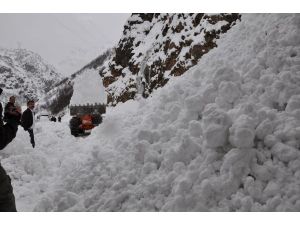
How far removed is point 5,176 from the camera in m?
3.24

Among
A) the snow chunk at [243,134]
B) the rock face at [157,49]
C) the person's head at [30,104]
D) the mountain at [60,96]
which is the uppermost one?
the rock face at [157,49]

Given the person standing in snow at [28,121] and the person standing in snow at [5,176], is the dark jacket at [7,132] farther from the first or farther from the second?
the person standing in snow at [28,121]

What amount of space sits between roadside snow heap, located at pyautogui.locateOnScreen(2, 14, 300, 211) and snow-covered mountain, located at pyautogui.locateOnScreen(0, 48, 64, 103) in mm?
1375

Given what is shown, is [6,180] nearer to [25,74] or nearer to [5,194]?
[5,194]

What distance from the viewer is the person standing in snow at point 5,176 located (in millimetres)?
3080

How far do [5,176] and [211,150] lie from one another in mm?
2215

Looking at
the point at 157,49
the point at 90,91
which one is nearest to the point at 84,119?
Result: the point at 90,91

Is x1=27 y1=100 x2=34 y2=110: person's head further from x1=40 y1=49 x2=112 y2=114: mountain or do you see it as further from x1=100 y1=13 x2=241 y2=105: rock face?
x1=100 y1=13 x2=241 y2=105: rock face

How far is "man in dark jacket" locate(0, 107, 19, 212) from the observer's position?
3080 millimetres

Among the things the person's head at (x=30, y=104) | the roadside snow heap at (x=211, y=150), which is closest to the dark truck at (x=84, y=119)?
the person's head at (x=30, y=104)

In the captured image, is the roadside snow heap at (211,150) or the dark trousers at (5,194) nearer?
the dark trousers at (5,194)

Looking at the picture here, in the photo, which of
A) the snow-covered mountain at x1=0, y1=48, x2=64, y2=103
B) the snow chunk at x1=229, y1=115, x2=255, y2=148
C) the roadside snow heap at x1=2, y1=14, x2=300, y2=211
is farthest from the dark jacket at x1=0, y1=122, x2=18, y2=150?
the snow-covered mountain at x1=0, y1=48, x2=64, y2=103

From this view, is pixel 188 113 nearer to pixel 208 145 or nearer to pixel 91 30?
pixel 208 145

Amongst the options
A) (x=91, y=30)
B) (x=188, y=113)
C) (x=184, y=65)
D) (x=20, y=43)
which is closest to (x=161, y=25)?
(x=184, y=65)
